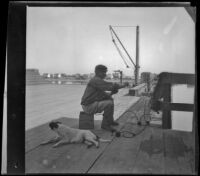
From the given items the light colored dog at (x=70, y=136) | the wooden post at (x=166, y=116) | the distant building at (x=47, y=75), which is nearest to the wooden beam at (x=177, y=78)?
the wooden post at (x=166, y=116)

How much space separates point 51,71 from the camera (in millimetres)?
2844

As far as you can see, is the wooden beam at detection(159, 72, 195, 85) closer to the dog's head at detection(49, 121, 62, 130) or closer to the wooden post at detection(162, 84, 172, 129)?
the wooden post at detection(162, 84, 172, 129)

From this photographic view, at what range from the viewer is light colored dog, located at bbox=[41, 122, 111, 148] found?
292cm

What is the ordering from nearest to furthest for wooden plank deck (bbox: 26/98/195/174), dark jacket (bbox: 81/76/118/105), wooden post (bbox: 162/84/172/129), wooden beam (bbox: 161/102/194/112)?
1. wooden plank deck (bbox: 26/98/195/174)
2. dark jacket (bbox: 81/76/118/105)
3. wooden beam (bbox: 161/102/194/112)
4. wooden post (bbox: 162/84/172/129)

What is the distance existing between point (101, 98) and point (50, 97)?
2.55 feet

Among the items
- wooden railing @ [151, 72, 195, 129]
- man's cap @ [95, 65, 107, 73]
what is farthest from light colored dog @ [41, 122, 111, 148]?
wooden railing @ [151, 72, 195, 129]

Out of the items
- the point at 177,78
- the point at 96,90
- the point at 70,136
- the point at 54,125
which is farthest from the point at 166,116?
the point at 54,125

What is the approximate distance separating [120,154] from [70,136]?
2.37ft

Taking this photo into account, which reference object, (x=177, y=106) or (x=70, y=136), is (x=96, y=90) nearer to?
(x=70, y=136)

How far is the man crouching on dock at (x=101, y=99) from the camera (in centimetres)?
304

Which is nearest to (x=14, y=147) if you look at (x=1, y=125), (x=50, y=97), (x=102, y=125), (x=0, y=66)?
(x=1, y=125)

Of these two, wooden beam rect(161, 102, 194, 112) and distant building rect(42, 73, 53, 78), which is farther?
wooden beam rect(161, 102, 194, 112)

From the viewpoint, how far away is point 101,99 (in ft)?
10.6

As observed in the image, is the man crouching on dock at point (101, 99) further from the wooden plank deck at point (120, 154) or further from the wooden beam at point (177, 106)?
the wooden beam at point (177, 106)
